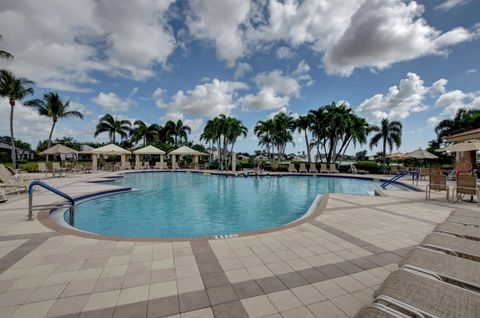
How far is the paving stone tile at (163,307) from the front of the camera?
82.6 inches

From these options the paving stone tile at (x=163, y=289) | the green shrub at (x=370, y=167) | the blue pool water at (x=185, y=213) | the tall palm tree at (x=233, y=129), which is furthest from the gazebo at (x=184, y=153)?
the paving stone tile at (x=163, y=289)

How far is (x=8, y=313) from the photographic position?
6.86 ft

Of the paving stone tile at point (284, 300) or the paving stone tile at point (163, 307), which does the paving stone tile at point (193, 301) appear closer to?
the paving stone tile at point (163, 307)

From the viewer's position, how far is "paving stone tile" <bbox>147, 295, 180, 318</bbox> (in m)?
2.10

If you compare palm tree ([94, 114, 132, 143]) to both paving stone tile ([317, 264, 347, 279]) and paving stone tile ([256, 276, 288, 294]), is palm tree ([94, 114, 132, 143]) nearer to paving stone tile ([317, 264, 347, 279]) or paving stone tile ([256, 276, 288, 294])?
paving stone tile ([256, 276, 288, 294])

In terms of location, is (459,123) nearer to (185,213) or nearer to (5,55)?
(185,213)

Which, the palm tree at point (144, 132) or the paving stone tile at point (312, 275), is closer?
the paving stone tile at point (312, 275)

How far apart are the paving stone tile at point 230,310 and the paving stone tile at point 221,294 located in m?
0.06

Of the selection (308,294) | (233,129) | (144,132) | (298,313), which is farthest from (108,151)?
(298,313)

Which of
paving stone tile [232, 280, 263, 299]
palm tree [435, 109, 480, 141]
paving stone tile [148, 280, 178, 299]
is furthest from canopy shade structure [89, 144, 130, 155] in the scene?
palm tree [435, 109, 480, 141]

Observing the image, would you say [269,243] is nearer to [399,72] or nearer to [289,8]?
[289,8]

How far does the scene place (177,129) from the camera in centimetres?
3791

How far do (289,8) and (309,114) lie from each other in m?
19.6

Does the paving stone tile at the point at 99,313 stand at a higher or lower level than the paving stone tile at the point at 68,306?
lower
